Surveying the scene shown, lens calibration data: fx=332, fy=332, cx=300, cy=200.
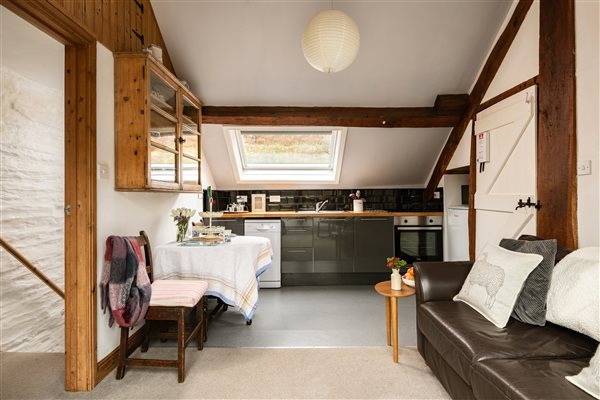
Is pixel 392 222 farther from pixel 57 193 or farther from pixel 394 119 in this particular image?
pixel 57 193

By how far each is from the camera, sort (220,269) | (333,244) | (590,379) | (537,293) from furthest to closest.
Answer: (333,244)
(220,269)
(537,293)
(590,379)

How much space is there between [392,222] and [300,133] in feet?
5.39

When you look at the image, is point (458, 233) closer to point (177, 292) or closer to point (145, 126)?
point (177, 292)

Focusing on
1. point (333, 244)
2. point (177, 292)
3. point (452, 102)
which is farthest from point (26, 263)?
point (452, 102)

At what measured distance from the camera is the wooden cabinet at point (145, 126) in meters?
2.24

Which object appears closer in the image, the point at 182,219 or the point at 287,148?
the point at 182,219

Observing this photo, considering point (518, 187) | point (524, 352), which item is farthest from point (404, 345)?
point (518, 187)

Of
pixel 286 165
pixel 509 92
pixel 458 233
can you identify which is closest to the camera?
pixel 509 92

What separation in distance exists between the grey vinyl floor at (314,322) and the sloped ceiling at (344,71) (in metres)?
1.94

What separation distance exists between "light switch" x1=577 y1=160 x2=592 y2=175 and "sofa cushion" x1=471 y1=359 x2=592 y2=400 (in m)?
1.24

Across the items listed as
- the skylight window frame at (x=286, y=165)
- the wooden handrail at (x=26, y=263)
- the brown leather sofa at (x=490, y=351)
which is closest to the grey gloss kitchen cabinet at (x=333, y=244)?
the skylight window frame at (x=286, y=165)

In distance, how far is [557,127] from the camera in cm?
230

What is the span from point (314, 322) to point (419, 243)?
83.6 inches

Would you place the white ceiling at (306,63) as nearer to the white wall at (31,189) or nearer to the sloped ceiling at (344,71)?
the sloped ceiling at (344,71)
